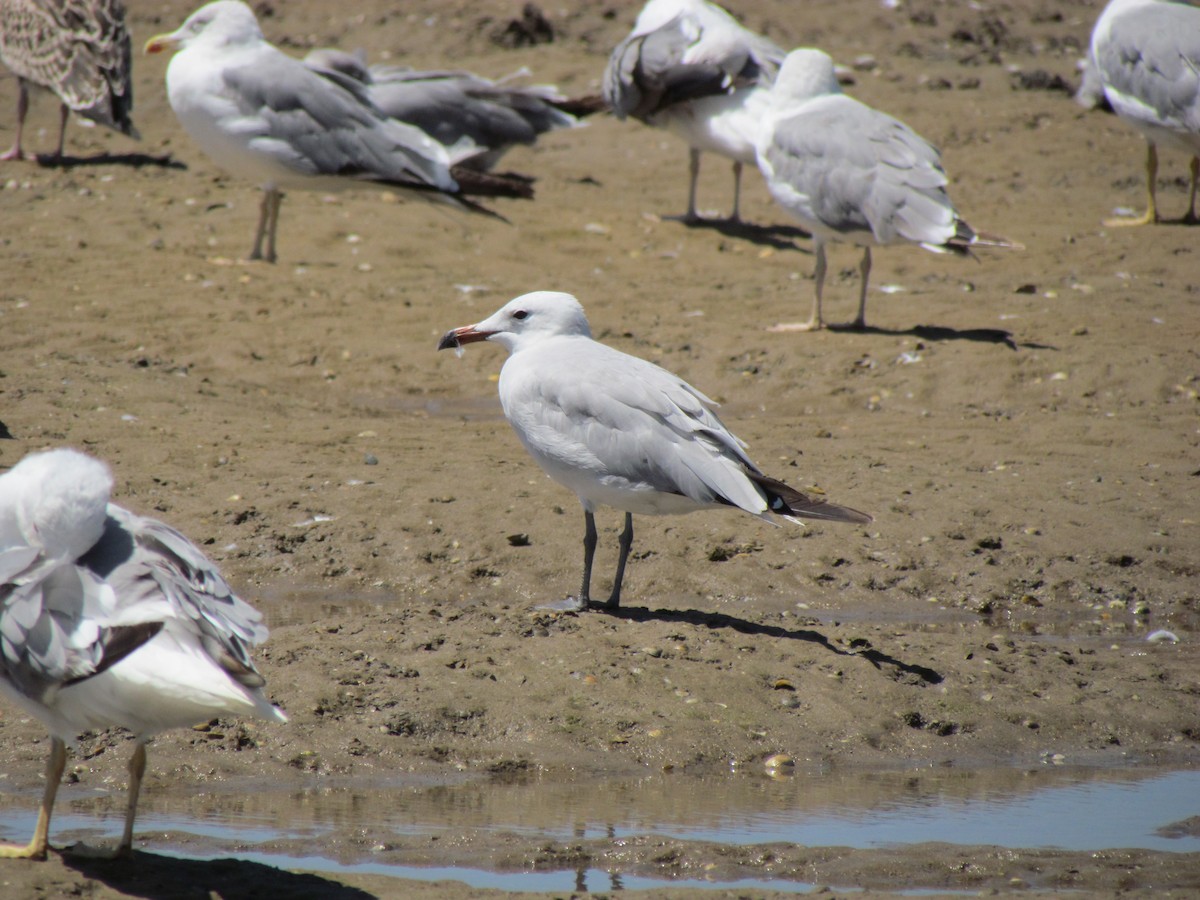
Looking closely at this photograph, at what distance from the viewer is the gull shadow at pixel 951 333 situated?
9734 mm

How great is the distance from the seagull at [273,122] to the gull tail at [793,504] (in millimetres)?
6595

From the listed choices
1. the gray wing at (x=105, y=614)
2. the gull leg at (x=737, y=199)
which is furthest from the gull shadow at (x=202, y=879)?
the gull leg at (x=737, y=199)

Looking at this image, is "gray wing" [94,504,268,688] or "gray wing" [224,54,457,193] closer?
"gray wing" [94,504,268,688]

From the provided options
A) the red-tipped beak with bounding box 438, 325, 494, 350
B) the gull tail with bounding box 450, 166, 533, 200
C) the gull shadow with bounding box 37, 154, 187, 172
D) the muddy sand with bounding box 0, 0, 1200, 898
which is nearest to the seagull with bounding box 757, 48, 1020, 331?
the muddy sand with bounding box 0, 0, 1200, 898

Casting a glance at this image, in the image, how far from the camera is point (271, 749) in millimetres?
4961

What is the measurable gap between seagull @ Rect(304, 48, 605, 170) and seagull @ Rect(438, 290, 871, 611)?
26.2 feet

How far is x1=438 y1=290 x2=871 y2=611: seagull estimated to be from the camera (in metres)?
5.57

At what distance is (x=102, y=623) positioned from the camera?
3693mm

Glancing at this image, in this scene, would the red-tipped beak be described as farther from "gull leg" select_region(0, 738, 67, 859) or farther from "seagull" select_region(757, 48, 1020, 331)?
"seagull" select_region(757, 48, 1020, 331)

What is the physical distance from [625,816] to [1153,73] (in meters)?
10.1

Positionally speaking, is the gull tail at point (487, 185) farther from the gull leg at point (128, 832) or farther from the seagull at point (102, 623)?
the gull leg at point (128, 832)

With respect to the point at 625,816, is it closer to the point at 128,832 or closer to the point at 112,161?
the point at 128,832

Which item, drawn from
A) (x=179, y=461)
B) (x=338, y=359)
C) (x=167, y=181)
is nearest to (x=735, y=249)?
(x=338, y=359)

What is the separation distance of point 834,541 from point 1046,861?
287 centimetres
